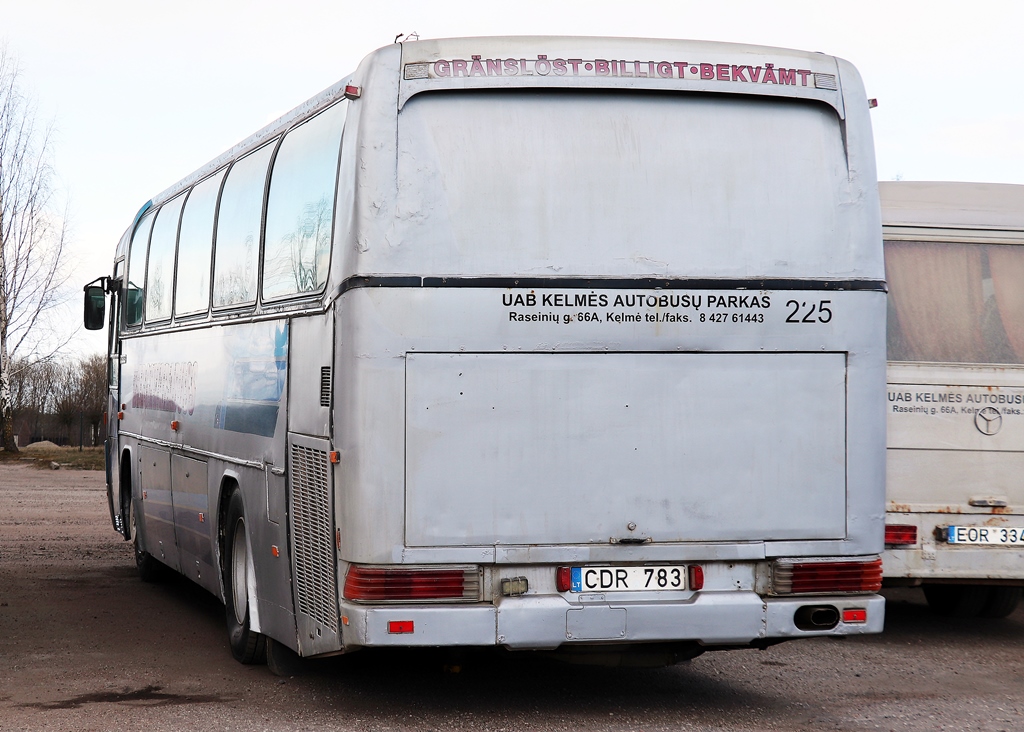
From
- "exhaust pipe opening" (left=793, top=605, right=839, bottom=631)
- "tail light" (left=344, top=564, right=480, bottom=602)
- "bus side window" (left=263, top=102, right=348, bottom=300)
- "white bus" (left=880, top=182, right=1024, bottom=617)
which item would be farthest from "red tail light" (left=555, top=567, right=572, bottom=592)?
"white bus" (left=880, top=182, right=1024, bottom=617)

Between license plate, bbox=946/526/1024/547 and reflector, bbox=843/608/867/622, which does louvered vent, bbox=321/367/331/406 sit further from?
license plate, bbox=946/526/1024/547

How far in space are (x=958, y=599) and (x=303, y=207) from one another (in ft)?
22.5

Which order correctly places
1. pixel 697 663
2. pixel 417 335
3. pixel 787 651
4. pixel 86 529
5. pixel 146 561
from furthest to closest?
pixel 86 529
pixel 146 561
pixel 787 651
pixel 697 663
pixel 417 335

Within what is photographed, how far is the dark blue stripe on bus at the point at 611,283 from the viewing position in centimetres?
690

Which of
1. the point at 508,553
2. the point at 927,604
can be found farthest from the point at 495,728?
the point at 927,604

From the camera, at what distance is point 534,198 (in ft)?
23.3

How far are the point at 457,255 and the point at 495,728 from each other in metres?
2.31

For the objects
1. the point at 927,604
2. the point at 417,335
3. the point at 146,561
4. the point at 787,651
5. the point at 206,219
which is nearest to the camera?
the point at 417,335

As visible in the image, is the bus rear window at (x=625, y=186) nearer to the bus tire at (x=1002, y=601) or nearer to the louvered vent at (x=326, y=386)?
the louvered vent at (x=326, y=386)

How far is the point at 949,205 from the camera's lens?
10.9 meters

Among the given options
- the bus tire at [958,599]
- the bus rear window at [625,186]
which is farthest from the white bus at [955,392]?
the bus rear window at [625,186]

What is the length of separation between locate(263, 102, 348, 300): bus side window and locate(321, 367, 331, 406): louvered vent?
19.0 inches

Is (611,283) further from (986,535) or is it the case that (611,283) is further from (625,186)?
(986,535)

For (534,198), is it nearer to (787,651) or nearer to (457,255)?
(457,255)
